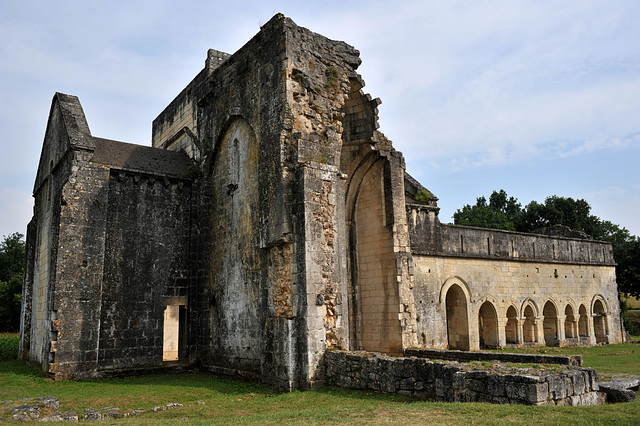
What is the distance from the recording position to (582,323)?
26203 millimetres

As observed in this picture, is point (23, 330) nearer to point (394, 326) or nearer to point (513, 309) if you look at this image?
point (394, 326)

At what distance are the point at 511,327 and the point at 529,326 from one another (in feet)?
4.30

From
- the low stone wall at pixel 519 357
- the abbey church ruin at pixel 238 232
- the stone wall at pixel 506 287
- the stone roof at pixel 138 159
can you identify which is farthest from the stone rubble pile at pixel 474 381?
the stone wall at pixel 506 287

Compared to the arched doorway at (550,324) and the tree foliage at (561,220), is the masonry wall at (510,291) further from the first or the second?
the tree foliage at (561,220)

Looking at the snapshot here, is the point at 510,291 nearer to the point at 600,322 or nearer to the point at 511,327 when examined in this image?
the point at 511,327

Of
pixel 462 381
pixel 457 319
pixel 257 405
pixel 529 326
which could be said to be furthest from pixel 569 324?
pixel 257 405

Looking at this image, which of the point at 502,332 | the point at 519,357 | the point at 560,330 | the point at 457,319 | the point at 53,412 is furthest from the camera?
the point at 560,330

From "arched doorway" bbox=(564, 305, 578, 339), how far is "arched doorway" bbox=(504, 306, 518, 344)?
4277 millimetres

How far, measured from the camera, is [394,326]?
→ 48.9 ft

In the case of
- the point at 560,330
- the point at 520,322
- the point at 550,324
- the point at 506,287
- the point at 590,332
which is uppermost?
the point at 506,287

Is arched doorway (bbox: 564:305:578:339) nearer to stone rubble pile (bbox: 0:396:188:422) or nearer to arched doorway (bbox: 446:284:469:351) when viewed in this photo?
arched doorway (bbox: 446:284:469:351)

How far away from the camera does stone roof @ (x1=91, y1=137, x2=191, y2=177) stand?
45.0 feet

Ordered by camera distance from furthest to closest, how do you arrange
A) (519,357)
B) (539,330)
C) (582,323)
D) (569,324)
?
(582,323)
(569,324)
(539,330)
(519,357)

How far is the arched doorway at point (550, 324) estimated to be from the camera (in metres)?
24.1
